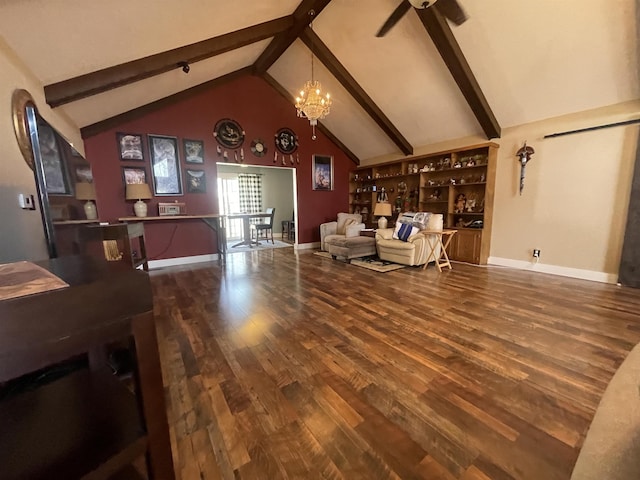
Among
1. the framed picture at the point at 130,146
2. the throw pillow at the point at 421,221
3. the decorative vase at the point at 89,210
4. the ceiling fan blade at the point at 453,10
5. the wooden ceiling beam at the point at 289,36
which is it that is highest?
the wooden ceiling beam at the point at 289,36

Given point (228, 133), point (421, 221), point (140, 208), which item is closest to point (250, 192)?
point (228, 133)

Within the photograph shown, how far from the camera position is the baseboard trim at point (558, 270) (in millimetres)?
3631

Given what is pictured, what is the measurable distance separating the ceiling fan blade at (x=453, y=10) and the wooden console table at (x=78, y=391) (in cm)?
350

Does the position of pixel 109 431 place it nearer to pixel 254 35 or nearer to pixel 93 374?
pixel 93 374

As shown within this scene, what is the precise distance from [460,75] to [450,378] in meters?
4.00

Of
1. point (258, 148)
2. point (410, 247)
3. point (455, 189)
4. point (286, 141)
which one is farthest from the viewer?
point (286, 141)

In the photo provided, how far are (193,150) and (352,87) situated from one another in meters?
3.20

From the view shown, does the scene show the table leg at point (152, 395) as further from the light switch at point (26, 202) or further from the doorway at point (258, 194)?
the doorway at point (258, 194)

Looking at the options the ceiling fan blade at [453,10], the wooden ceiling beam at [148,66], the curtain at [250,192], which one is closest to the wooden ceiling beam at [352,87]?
the wooden ceiling beam at [148,66]

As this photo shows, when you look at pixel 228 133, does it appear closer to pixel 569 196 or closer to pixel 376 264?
pixel 376 264

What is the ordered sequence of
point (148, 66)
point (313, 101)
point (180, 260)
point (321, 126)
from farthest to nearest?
point (321, 126) → point (180, 260) → point (313, 101) → point (148, 66)

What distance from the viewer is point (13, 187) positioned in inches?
68.9

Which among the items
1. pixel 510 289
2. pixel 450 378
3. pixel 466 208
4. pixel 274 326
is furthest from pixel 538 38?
pixel 274 326

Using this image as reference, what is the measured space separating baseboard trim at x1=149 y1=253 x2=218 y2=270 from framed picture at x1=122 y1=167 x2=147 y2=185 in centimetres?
144
